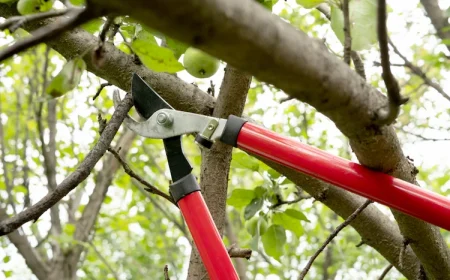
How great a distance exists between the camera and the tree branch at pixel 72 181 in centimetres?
57

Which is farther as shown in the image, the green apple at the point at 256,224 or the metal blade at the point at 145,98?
the green apple at the point at 256,224

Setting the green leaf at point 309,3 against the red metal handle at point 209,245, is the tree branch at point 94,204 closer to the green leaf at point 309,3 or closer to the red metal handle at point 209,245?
the red metal handle at point 209,245

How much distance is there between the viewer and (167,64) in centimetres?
66

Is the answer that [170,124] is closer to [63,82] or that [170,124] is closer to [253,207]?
[63,82]

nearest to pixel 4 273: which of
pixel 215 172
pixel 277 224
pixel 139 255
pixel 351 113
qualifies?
pixel 139 255

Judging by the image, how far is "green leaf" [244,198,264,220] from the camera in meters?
1.20

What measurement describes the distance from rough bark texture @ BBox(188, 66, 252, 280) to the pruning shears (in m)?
0.12

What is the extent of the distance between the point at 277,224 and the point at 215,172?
360 millimetres

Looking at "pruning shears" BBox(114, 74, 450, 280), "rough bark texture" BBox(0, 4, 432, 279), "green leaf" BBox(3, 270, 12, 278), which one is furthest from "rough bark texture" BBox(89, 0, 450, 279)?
"green leaf" BBox(3, 270, 12, 278)

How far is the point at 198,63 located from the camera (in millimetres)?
858

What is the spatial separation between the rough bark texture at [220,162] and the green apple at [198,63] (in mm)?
55

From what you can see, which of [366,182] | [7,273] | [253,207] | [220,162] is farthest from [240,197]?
[7,273]

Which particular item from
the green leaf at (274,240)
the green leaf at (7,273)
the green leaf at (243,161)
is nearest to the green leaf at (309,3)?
the green leaf at (243,161)

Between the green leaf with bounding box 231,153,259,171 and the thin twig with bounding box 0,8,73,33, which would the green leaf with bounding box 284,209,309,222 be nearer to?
the green leaf with bounding box 231,153,259,171
